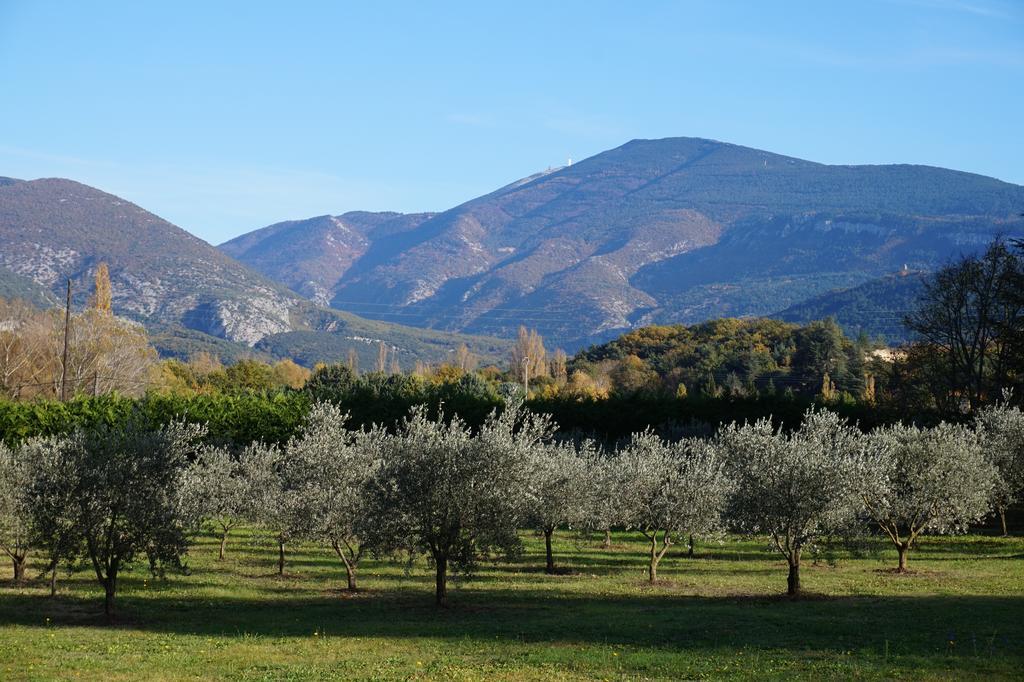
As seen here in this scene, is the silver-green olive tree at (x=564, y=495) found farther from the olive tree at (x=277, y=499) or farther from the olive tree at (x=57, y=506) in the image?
the olive tree at (x=57, y=506)

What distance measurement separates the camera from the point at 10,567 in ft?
113

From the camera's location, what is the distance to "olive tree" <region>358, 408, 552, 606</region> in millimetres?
26953

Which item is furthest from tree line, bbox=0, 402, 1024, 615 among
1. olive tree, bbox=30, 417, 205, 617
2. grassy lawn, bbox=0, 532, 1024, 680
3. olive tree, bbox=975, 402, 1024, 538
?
olive tree, bbox=975, 402, 1024, 538

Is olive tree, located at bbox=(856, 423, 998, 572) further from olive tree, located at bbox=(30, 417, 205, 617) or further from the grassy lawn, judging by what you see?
olive tree, located at bbox=(30, 417, 205, 617)

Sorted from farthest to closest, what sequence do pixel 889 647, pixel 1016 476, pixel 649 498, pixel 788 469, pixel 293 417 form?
pixel 293 417, pixel 1016 476, pixel 649 498, pixel 788 469, pixel 889 647

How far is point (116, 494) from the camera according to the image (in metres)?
25.0

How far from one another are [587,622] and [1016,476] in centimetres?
2648

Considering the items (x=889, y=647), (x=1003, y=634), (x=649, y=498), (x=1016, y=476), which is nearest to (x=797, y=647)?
(x=889, y=647)

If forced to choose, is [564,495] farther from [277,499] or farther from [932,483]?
[932,483]

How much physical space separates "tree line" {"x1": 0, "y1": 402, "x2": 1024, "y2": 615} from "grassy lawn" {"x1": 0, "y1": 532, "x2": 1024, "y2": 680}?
4.82 feet

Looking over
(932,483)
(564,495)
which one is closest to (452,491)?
(564,495)

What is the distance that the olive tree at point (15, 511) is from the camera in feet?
92.2

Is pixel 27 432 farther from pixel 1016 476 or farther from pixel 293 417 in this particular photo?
pixel 1016 476

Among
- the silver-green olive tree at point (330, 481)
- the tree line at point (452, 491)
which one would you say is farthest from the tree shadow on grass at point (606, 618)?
the silver-green olive tree at point (330, 481)
